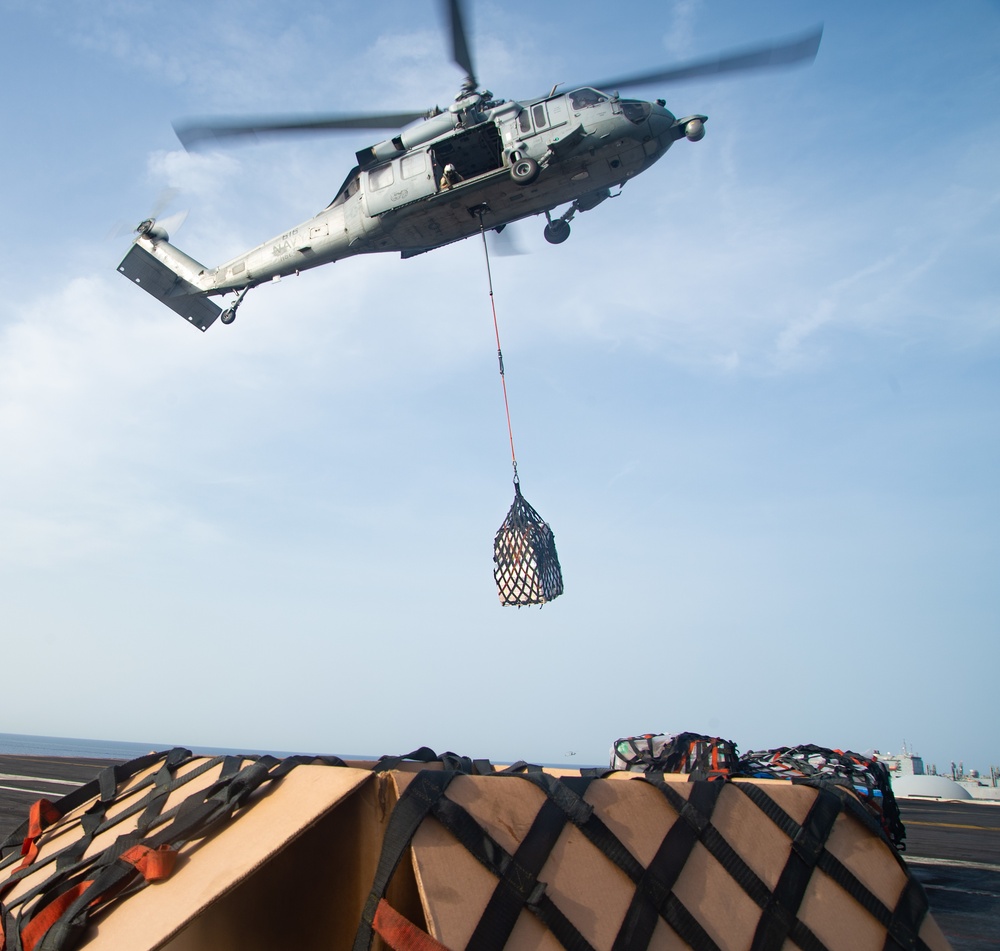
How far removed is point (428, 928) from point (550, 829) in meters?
0.56

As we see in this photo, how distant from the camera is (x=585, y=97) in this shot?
14.9 meters

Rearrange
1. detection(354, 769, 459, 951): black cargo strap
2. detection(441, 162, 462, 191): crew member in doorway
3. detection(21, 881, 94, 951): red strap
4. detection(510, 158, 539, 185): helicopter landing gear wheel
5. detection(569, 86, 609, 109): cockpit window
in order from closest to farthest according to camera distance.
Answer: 1. detection(354, 769, 459, 951): black cargo strap
2. detection(21, 881, 94, 951): red strap
3. detection(510, 158, 539, 185): helicopter landing gear wheel
4. detection(441, 162, 462, 191): crew member in doorway
5. detection(569, 86, 609, 109): cockpit window

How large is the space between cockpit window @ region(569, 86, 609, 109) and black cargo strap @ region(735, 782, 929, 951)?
46.9 feet

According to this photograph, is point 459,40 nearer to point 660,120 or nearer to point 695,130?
point 660,120

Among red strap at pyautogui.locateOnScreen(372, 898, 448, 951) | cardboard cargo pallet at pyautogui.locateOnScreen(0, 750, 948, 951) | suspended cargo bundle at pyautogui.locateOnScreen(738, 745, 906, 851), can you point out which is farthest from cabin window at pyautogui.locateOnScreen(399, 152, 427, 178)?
red strap at pyautogui.locateOnScreen(372, 898, 448, 951)

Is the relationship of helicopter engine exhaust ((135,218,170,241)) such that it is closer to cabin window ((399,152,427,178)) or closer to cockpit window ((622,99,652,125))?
cabin window ((399,152,427,178))

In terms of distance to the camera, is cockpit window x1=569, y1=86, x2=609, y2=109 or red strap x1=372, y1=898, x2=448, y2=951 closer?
red strap x1=372, y1=898, x2=448, y2=951

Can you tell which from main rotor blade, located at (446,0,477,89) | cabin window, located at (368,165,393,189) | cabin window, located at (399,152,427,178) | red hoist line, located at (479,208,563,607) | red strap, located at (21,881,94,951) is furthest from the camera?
cabin window, located at (368,165,393,189)

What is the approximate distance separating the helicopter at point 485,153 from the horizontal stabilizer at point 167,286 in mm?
4403

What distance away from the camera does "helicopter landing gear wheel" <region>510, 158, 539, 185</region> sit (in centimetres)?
1399

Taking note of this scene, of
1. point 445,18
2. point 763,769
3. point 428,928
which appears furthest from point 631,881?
point 445,18

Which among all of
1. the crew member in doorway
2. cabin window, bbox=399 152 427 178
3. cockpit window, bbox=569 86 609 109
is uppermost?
cockpit window, bbox=569 86 609 109

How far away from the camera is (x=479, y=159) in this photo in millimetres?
14945

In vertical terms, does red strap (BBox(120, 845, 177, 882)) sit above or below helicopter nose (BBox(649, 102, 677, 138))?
below
